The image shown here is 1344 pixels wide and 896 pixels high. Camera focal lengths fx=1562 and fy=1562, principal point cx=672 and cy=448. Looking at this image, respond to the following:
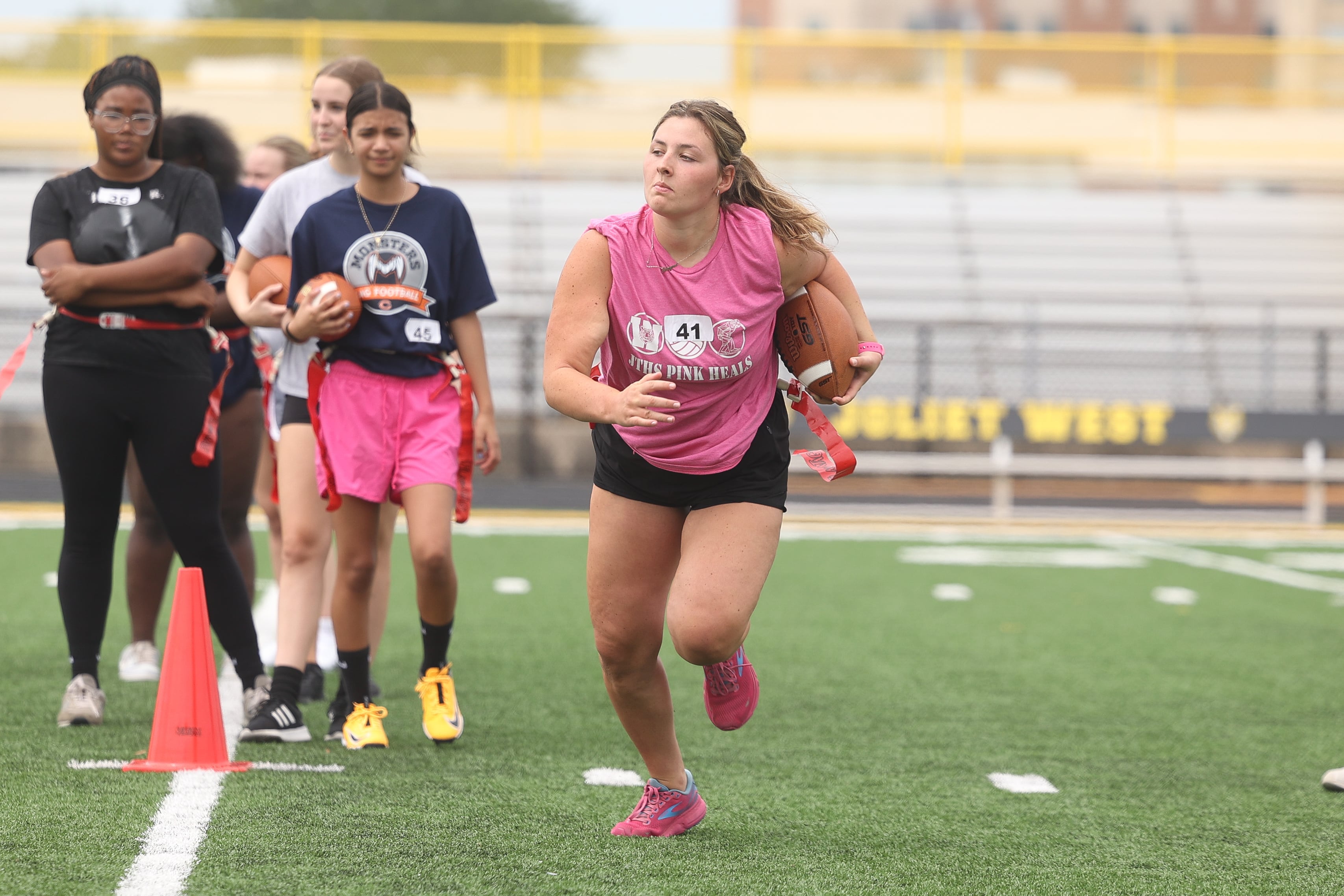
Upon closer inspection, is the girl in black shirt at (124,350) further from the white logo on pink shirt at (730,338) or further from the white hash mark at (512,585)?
the white hash mark at (512,585)


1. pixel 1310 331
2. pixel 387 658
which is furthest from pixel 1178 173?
pixel 387 658

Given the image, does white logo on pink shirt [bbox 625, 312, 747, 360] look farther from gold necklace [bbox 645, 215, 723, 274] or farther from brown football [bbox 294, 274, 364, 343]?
brown football [bbox 294, 274, 364, 343]

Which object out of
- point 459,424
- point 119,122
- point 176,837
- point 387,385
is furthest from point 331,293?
point 176,837

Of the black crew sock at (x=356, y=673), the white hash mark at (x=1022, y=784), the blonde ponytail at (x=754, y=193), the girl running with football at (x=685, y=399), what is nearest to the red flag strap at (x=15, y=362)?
the black crew sock at (x=356, y=673)

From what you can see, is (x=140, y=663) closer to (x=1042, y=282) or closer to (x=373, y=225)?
(x=373, y=225)

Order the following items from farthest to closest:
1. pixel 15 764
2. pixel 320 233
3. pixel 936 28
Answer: pixel 936 28
pixel 320 233
pixel 15 764

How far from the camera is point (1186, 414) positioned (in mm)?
14781

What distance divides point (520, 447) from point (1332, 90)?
13733 mm

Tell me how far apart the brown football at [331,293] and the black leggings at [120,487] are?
56 centimetres

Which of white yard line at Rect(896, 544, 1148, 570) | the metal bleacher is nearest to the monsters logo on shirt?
white yard line at Rect(896, 544, 1148, 570)

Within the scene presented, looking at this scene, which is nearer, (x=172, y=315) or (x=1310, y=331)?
(x=172, y=315)

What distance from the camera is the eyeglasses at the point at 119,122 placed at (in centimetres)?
449

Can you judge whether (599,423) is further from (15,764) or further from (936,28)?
(936,28)

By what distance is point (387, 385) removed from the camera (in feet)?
14.8
